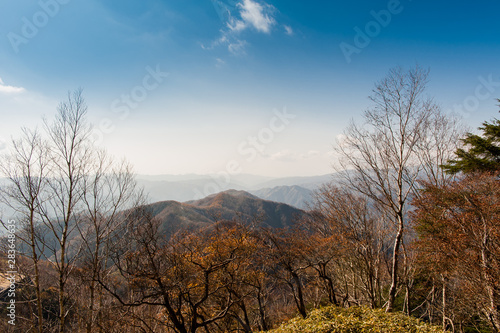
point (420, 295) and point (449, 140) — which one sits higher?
point (449, 140)

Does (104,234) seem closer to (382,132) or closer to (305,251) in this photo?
(305,251)

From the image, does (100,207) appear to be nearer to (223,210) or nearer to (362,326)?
(362,326)

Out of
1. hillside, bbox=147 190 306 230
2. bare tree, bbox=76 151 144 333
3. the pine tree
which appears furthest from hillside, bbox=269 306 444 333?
hillside, bbox=147 190 306 230

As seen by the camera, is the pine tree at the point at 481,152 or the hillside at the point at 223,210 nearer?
the pine tree at the point at 481,152

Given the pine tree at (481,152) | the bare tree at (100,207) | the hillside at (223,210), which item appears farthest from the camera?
the hillside at (223,210)

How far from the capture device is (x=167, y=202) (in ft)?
360

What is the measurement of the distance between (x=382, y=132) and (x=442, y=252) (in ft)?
16.1

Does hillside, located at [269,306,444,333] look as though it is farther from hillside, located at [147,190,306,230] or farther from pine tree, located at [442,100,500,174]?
hillside, located at [147,190,306,230]

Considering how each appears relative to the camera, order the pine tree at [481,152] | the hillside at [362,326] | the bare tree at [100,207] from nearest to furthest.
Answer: the hillside at [362,326] < the bare tree at [100,207] < the pine tree at [481,152]

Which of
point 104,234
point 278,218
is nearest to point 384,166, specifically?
point 104,234

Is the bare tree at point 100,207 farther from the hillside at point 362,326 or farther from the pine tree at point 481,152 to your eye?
the pine tree at point 481,152

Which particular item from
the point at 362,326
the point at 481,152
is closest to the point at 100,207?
the point at 362,326

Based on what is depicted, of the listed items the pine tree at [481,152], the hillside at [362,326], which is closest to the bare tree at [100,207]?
the hillside at [362,326]

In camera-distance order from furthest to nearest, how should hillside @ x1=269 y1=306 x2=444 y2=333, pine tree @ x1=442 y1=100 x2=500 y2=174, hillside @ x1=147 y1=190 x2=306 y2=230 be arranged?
1. hillside @ x1=147 y1=190 x2=306 y2=230
2. pine tree @ x1=442 y1=100 x2=500 y2=174
3. hillside @ x1=269 y1=306 x2=444 y2=333
